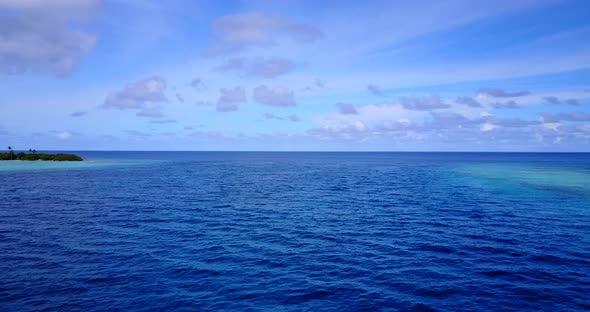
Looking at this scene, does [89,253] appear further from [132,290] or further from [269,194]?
[269,194]

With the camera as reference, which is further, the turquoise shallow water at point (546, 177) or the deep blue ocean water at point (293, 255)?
the turquoise shallow water at point (546, 177)

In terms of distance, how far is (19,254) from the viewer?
96.1 feet

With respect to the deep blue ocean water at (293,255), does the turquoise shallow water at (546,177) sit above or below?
above

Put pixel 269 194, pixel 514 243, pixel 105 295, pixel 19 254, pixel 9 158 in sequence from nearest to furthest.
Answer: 1. pixel 105 295
2. pixel 19 254
3. pixel 514 243
4. pixel 269 194
5. pixel 9 158

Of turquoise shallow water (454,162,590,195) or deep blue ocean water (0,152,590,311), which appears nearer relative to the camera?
deep blue ocean water (0,152,590,311)

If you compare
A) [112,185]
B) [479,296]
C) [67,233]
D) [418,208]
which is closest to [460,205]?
[418,208]

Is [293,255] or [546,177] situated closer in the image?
[293,255]

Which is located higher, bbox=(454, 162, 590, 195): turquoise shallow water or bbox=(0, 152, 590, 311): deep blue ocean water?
bbox=(454, 162, 590, 195): turquoise shallow water

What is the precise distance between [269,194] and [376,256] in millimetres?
37779

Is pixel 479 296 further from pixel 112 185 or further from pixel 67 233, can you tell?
pixel 112 185

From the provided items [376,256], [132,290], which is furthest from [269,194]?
[132,290]

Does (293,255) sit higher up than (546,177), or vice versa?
(546,177)

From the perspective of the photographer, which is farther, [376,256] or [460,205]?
[460,205]

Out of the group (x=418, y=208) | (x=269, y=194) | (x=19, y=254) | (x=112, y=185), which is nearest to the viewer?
(x=19, y=254)
